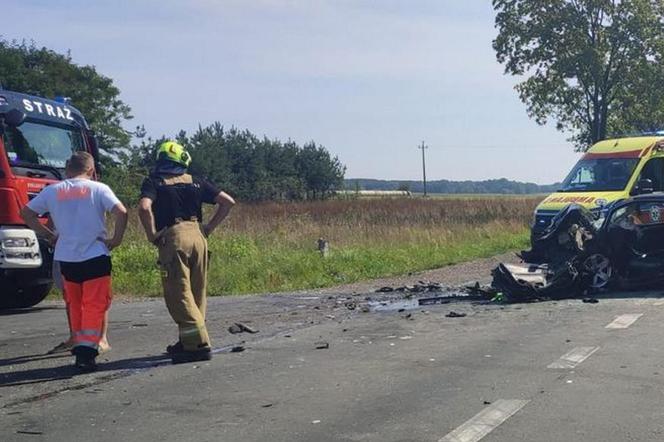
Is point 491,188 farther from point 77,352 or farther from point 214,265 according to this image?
point 77,352

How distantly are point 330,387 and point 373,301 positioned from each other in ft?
19.8

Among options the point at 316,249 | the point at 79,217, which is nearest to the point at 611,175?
the point at 316,249

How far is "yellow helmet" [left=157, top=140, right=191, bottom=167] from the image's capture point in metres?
7.98

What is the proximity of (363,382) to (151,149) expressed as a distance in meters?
55.5

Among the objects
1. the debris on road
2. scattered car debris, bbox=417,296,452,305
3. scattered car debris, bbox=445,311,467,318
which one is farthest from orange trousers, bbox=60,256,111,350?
the debris on road

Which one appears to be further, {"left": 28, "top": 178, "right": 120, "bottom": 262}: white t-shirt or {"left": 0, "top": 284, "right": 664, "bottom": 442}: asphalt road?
{"left": 28, "top": 178, "right": 120, "bottom": 262}: white t-shirt

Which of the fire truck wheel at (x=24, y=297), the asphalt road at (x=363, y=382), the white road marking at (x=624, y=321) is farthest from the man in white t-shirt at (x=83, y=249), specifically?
the fire truck wheel at (x=24, y=297)

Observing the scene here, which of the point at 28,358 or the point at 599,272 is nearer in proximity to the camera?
the point at 28,358

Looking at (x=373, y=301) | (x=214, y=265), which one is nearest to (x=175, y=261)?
(x=373, y=301)

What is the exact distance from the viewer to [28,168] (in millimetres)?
12500

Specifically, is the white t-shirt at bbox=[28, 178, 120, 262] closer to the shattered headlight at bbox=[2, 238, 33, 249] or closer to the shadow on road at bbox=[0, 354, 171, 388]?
the shadow on road at bbox=[0, 354, 171, 388]

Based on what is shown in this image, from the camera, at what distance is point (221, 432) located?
5.75m

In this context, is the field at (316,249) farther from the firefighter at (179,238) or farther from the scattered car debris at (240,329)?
the firefighter at (179,238)

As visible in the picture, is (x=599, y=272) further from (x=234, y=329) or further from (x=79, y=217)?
(x=79, y=217)
